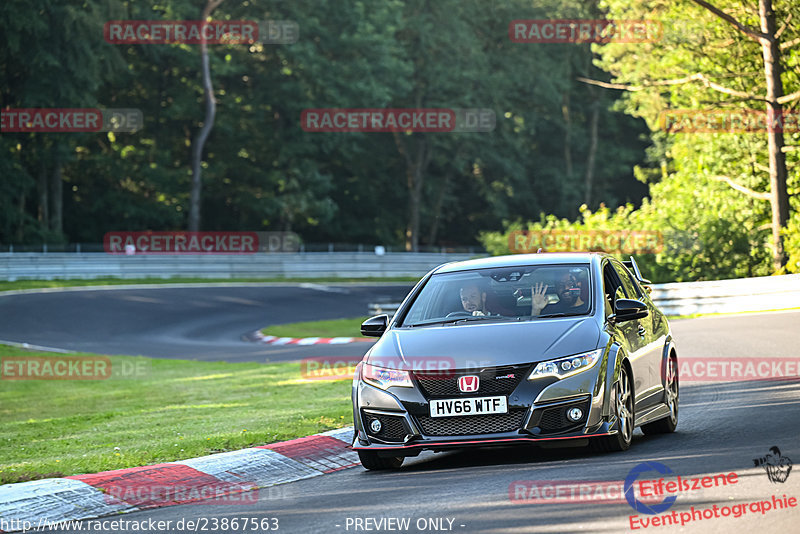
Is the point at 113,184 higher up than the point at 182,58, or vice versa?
the point at 182,58

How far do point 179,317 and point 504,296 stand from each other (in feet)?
91.4

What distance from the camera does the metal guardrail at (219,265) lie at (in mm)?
46375

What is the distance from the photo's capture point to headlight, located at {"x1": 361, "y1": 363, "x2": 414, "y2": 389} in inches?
330

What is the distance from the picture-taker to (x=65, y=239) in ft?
176

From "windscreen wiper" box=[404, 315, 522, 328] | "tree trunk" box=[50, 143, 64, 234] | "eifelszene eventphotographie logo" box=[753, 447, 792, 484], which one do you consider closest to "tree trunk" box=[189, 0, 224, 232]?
"tree trunk" box=[50, 143, 64, 234]

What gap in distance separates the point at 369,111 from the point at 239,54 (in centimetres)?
783

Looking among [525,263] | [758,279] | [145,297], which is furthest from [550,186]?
[525,263]

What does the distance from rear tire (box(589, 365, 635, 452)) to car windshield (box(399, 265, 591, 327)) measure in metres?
0.65

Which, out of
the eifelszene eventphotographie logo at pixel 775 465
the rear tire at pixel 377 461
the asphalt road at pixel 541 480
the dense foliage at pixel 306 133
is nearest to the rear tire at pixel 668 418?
the asphalt road at pixel 541 480

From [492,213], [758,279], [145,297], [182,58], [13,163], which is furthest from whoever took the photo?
[492,213]

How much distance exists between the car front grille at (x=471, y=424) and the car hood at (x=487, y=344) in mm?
367

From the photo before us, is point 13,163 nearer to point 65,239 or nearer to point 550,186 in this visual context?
point 65,239

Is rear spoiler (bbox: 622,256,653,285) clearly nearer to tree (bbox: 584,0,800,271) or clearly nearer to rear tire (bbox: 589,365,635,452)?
rear tire (bbox: 589,365,635,452)

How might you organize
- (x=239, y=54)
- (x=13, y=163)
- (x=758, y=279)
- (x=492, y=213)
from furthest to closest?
(x=492, y=213), (x=239, y=54), (x=13, y=163), (x=758, y=279)
